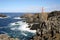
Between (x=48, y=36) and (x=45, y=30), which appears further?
(x=45, y=30)

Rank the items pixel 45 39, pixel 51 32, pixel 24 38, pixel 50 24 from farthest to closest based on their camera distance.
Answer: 1. pixel 50 24
2. pixel 24 38
3. pixel 51 32
4. pixel 45 39

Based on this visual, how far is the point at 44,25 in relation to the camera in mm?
29000

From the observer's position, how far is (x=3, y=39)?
931 inches

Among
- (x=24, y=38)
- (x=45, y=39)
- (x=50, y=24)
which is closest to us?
(x=45, y=39)

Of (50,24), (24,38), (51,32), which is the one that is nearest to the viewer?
(51,32)

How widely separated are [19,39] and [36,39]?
12.5ft

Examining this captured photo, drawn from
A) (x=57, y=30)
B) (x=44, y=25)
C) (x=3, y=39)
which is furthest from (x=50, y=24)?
(x=3, y=39)

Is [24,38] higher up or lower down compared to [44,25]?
lower down

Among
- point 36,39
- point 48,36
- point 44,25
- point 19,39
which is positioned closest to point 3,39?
point 19,39

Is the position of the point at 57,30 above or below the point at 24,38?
above

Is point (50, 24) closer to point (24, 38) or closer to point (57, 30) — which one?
point (57, 30)

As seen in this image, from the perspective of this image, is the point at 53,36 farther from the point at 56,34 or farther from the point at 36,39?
the point at 36,39

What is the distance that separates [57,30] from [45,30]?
231cm

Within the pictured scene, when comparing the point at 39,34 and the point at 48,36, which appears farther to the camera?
the point at 39,34
